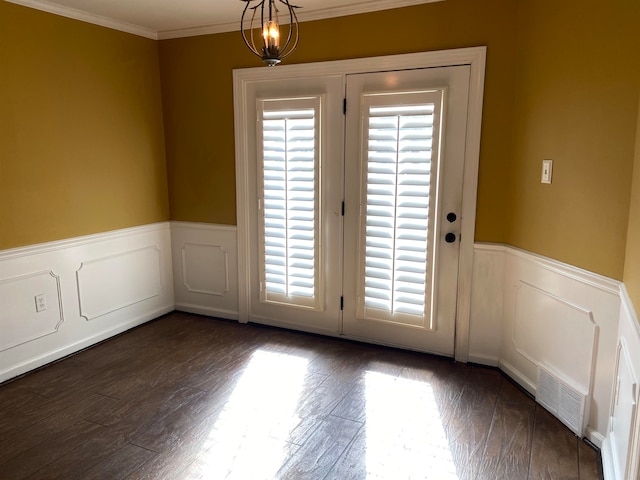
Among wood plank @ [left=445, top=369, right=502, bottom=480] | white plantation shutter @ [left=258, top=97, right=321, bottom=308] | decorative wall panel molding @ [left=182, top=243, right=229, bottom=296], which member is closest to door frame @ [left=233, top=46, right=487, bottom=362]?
white plantation shutter @ [left=258, top=97, right=321, bottom=308]

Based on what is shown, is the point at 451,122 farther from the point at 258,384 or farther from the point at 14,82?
the point at 14,82

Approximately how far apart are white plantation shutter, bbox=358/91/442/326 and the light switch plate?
67 cm

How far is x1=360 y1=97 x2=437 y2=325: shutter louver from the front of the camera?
9.83 ft

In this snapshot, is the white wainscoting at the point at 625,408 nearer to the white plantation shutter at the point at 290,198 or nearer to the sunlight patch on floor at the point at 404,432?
the sunlight patch on floor at the point at 404,432

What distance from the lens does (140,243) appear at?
381 cm

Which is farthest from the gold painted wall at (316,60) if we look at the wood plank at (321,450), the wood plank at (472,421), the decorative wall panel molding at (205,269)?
the wood plank at (321,450)

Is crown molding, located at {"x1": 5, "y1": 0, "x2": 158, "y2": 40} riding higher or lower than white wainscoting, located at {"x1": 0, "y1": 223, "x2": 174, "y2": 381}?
higher

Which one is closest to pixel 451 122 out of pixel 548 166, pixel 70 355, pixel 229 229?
pixel 548 166

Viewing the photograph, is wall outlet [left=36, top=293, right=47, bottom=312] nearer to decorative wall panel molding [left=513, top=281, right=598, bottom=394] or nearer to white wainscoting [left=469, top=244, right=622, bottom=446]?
white wainscoting [left=469, top=244, right=622, bottom=446]

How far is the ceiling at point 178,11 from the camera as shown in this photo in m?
2.97

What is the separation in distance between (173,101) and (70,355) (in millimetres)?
2190

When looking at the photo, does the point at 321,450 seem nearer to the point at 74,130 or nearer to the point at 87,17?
the point at 74,130

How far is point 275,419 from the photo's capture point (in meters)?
2.48

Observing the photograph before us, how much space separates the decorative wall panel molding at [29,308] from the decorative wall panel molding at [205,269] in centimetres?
112
